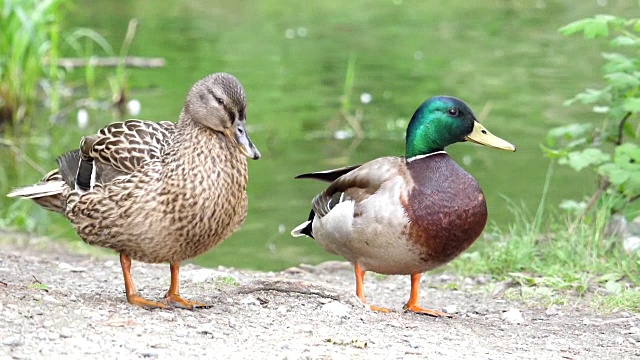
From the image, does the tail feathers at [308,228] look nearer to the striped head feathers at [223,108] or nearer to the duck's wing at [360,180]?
the duck's wing at [360,180]

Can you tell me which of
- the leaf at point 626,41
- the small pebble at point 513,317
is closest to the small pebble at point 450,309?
the small pebble at point 513,317

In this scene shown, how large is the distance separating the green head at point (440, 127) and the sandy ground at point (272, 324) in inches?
31.0

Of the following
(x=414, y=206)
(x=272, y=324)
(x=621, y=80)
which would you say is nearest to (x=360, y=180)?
(x=414, y=206)

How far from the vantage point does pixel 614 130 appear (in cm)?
706

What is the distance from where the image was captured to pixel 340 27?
1728 centimetres

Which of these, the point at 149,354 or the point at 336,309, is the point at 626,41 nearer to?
the point at 336,309

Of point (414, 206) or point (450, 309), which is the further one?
point (450, 309)

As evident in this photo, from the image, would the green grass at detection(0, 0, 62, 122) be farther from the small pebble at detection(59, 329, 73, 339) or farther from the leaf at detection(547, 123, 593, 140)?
the small pebble at detection(59, 329, 73, 339)

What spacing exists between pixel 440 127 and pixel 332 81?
813 centimetres

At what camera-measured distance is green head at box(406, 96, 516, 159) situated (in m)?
5.22

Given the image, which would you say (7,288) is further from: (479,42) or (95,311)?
(479,42)

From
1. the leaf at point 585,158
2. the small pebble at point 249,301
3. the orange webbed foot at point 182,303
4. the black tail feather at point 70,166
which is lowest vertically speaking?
the small pebble at point 249,301

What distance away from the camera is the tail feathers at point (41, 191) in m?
5.02

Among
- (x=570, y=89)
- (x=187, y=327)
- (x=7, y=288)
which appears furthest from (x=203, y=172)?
(x=570, y=89)
